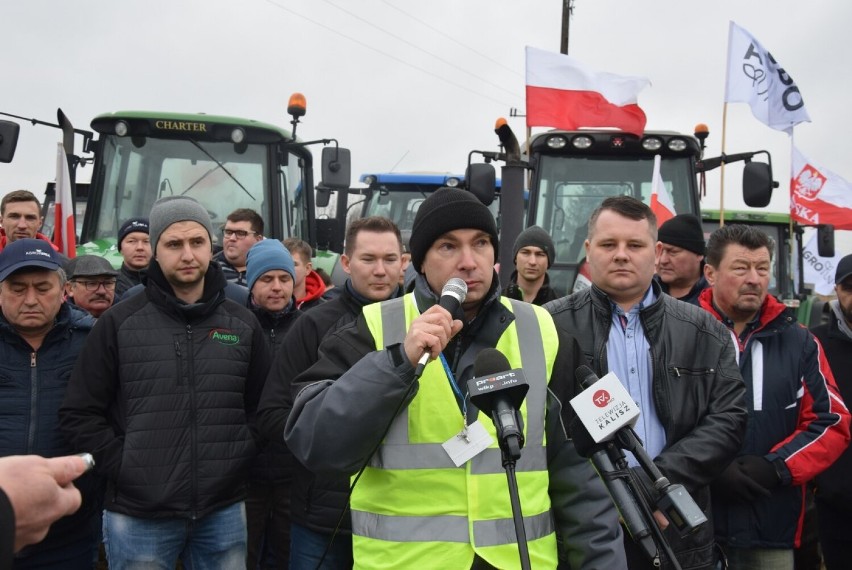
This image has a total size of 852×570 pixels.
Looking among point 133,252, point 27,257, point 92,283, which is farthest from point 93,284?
point 27,257

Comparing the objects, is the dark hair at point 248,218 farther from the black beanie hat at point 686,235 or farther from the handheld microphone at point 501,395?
the handheld microphone at point 501,395

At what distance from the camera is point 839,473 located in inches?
164

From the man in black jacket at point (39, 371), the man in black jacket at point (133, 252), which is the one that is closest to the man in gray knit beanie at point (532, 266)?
the man in black jacket at point (133, 252)

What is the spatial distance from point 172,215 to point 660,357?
7.50ft

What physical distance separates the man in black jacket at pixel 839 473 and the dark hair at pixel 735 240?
77 cm

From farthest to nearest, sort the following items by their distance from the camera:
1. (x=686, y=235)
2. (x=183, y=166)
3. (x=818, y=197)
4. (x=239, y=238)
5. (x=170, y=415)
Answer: (x=818, y=197) → (x=183, y=166) → (x=239, y=238) → (x=686, y=235) → (x=170, y=415)

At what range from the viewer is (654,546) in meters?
2.04

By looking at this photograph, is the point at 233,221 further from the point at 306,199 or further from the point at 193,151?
the point at 306,199

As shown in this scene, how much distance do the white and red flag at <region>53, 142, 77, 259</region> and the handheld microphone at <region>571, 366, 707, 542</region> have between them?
205 inches

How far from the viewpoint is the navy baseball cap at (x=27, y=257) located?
11.7 feet

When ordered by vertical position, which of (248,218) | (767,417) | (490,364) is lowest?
(767,417)

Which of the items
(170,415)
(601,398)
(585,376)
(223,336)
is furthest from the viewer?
(223,336)

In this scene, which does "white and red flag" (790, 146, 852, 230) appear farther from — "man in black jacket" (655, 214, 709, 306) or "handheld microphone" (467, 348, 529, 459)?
"handheld microphone" (467, 348, 529, 459)

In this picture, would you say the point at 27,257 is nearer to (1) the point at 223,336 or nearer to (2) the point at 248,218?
(1) the point at 223,336
